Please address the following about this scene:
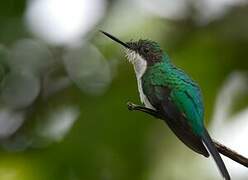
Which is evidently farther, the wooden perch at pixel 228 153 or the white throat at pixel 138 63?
the white throat at pixel 138 63

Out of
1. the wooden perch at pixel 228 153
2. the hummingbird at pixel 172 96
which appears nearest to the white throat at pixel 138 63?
the hummingbird at pixel 172 96

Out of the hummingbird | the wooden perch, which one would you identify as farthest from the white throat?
the wooden perch

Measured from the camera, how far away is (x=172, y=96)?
309 cm

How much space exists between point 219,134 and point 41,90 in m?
1.38

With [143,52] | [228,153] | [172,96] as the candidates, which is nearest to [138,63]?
[143,52]

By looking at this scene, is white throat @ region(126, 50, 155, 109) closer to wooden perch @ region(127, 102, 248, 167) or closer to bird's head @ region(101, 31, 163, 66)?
bird's head @ region(101, 31, 163, 66)

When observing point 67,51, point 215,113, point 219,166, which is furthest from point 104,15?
point 219,166

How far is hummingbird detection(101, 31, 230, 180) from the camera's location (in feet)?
8.84

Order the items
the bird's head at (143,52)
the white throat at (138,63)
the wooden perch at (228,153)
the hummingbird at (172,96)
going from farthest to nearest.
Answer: the bird's head at (143,52) < the white throat at (138,63) < the hummingbird at (172,96) < the wooden perch at (228,153)

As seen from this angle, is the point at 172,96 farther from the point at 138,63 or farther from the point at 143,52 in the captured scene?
the point at 143,52

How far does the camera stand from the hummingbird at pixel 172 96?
8.84 ft

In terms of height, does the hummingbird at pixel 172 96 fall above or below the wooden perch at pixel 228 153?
below

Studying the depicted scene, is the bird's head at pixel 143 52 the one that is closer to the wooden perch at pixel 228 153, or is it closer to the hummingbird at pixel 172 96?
the hummingbird at pixel 172 96

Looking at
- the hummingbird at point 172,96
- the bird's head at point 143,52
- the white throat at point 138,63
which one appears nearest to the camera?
the hummingbird at point 172,96
